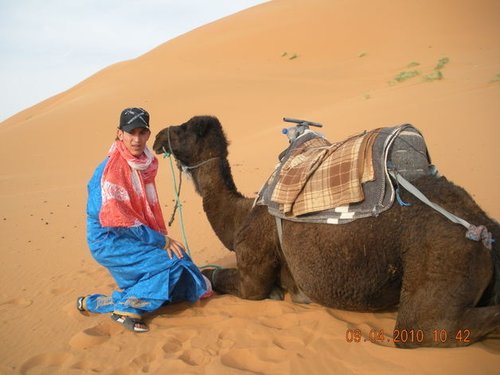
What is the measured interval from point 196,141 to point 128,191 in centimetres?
99

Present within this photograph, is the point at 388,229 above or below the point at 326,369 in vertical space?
above

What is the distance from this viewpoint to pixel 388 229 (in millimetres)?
3324

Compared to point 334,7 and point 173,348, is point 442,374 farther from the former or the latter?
point 334,7

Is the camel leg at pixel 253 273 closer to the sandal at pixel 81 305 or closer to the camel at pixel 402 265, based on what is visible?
the camel at pixel 402 265

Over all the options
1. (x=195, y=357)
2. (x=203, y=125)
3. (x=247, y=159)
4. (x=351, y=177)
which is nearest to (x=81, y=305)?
(x=195, y=357)

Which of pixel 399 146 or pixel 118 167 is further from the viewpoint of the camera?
pixel 118 167

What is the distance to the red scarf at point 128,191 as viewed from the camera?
4.37 m

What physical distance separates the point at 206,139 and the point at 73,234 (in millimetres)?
4963

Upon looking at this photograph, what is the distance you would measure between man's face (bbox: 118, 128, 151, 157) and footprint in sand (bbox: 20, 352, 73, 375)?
80.5 inches

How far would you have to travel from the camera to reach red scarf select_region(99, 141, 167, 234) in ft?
14.3

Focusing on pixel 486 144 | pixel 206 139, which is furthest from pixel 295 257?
pixel 486 144

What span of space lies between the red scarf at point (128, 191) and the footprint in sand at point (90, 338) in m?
1.04
